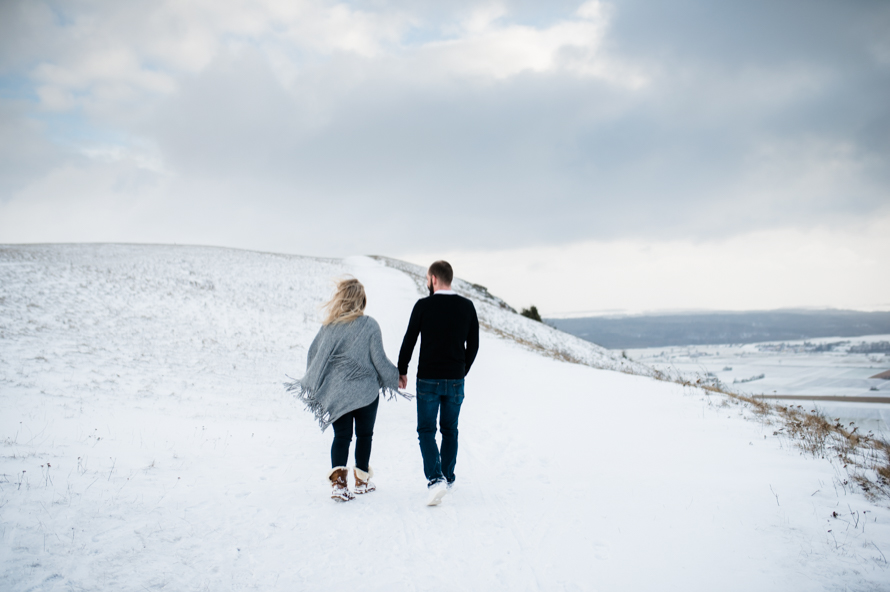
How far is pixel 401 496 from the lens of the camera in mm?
4781

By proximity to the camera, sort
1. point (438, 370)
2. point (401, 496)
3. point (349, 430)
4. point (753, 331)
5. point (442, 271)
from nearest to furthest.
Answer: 1. point (438, 370)
2. point (349, 430)
3. point (442, 271)
4. point (401, 496)
5. point (753, 331)

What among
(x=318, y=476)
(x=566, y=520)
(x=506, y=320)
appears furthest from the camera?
(x=506, y=320)

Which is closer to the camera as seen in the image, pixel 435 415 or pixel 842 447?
pixel 435 415

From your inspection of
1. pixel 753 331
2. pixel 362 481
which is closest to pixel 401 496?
pixel 362 481

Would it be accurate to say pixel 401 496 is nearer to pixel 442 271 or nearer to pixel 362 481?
pixel 362 481

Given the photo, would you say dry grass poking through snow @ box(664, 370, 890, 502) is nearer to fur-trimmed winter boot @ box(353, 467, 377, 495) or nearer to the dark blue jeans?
the dark blue jeans

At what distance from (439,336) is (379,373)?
76 centimetres

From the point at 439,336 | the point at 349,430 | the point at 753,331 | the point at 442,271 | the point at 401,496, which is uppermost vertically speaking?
the point at 442,271

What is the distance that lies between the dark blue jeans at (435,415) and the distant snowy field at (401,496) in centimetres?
50

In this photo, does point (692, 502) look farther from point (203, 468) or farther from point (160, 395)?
point (160, 395)

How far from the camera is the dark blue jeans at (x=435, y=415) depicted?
4418 mm

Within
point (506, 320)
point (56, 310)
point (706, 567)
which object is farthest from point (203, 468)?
point (506, 320)

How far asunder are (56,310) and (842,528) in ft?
56.1

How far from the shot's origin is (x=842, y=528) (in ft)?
12.4
